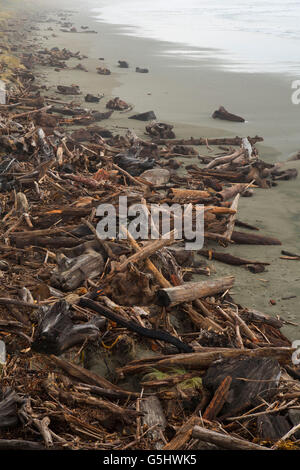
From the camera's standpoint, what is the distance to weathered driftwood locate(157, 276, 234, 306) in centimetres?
480

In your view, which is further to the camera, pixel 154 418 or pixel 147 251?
pixel 147 251

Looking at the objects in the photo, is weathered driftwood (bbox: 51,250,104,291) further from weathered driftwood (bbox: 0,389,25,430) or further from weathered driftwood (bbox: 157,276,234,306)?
weathered driftwood (bbox: 0,389,25,430)

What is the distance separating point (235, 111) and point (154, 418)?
1463cm

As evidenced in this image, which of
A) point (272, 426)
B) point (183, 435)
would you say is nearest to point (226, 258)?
point (272, 426)

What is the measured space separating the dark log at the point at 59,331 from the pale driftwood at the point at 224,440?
1365 mm

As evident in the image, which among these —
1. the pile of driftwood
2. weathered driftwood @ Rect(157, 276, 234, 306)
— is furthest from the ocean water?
weathered driftwood @ Rect(157, 276, 234, 306)

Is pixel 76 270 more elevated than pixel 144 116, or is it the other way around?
pixel 144 116

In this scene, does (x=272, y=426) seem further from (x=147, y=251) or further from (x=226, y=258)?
(x=226, y=258)

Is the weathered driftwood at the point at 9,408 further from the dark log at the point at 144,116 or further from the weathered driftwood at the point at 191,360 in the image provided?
the dark log at the point at 144,116

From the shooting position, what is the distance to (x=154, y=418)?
3541 millimetres

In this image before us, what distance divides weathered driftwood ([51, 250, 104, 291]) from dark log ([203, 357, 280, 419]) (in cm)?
192

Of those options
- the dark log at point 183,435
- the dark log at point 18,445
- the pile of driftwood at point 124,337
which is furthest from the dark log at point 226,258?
the dark log at point 18,445

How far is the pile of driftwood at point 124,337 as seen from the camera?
11.3 ft

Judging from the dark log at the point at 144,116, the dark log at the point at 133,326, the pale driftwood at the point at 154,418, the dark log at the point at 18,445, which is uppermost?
the dark log at the point at 144,116
